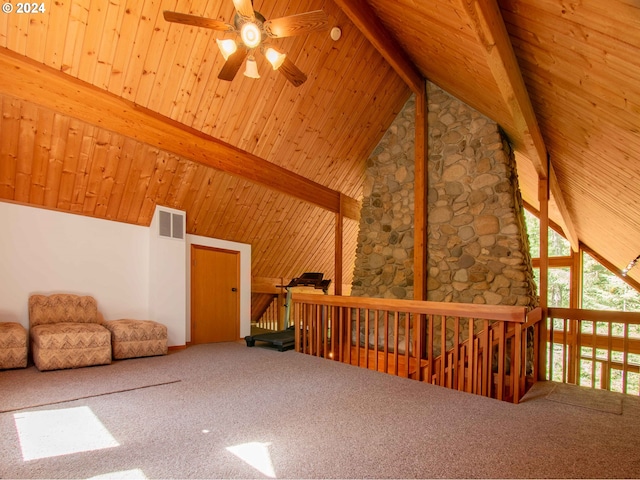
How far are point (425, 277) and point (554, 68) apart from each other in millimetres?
3143

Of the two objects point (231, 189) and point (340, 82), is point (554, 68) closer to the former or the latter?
point (340, 82)

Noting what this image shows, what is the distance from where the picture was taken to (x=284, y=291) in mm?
7723

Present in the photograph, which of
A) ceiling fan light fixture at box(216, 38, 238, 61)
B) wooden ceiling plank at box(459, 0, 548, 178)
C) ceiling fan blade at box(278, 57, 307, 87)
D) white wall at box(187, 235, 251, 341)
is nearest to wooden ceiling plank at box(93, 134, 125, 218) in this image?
white wall at box(187, 235, 251, 341)

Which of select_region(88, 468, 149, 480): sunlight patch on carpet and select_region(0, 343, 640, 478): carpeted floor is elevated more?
select_region(88, 468, 149, 480): sunlight patch on carpet

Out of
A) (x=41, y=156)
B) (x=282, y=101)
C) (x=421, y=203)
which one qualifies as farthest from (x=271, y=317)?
(x=41, y=156)

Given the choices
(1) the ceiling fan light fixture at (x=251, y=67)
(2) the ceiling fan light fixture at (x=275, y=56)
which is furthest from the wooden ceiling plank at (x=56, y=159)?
(2) the ceiling fan light fixture at (x=275, y=56)

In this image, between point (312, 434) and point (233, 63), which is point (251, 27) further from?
point (312, 434)

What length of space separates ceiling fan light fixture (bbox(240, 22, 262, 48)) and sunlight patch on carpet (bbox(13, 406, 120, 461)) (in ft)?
9.30

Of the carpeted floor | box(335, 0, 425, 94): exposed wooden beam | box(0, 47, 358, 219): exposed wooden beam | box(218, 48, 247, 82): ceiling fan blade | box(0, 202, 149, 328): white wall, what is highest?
box(335, 0, 425, 94): exposed wooden beam

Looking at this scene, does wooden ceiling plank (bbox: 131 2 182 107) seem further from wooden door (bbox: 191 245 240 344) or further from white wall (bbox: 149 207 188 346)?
wooden door (bbox: 191 245 240 344)

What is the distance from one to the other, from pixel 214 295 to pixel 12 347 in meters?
2.73

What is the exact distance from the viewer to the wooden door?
18.6 ft

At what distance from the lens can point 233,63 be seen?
10.1 ft

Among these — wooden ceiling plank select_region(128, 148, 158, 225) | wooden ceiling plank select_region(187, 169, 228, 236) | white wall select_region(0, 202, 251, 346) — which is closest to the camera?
white wall select_region(0, 202, 251, 346)
